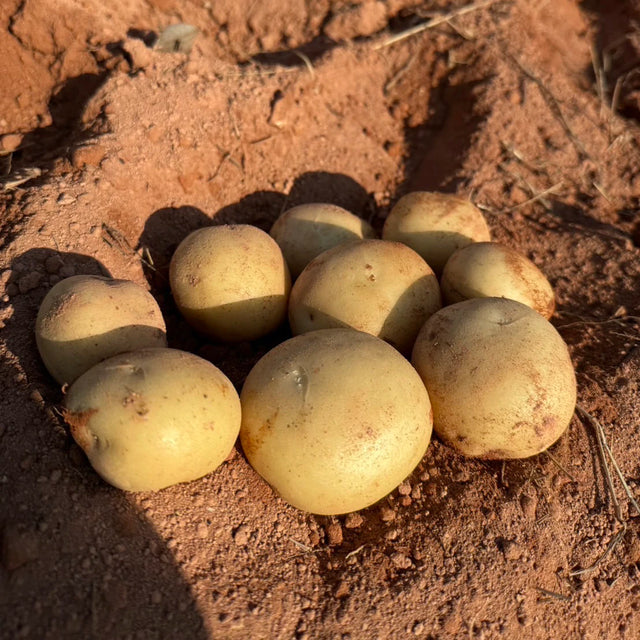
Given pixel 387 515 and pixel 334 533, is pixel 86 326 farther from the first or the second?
pixel 387 515

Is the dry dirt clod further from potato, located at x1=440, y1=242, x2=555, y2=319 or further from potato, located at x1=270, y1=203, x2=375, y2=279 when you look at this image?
potato, located at x1=270, y1=203, x2=375, y2=279

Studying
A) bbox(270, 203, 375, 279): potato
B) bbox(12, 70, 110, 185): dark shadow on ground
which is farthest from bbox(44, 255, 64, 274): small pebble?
bbox(270, 203, 375, 279): potato

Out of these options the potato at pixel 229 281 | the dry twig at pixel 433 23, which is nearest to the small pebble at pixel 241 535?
the potato at pixel 229 281

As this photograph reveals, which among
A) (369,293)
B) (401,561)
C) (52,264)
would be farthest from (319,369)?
(52,264)

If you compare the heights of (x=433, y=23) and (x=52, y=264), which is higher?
(x=433, y=23)

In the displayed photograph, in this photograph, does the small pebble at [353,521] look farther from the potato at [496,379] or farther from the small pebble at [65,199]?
the small pebble at [65,199]

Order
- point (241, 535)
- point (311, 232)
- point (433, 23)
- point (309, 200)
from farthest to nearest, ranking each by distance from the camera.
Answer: point (433, 23) < point (309, 200) < point (311, 232) < point (241, 535)

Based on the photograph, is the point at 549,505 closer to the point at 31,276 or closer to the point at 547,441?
the point at 547,441
